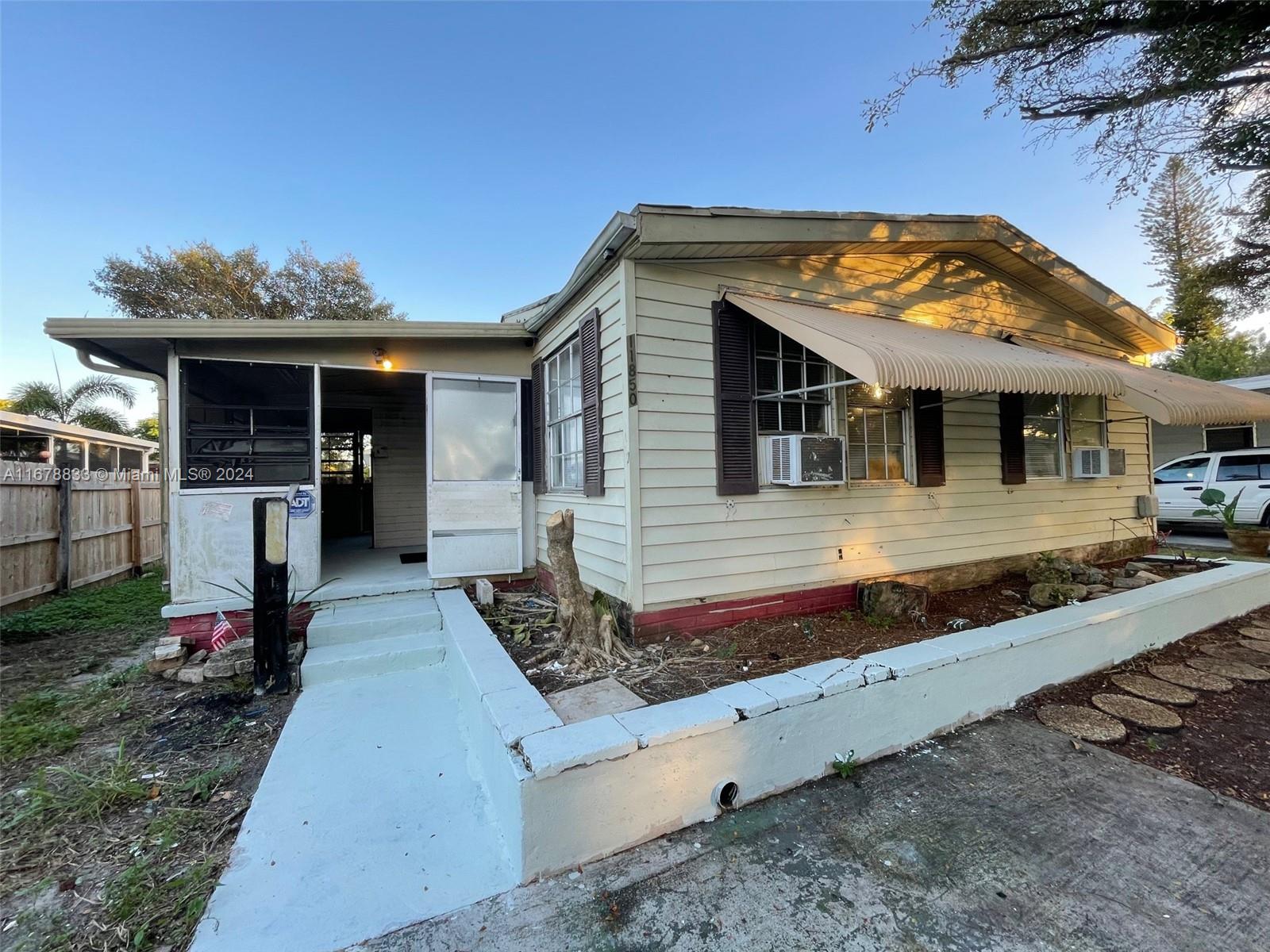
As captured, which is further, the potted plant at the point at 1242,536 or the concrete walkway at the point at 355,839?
the potted plant at the point at 1242,536

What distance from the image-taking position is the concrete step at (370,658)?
12.1ft

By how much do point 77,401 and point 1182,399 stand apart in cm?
2416

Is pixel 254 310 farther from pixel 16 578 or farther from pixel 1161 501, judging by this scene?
pixel 1161 501

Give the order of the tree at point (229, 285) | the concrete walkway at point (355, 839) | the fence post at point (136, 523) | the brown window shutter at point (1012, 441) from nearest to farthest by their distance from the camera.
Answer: the concrete walkway at point (355, 839)
the brown window shutter at point (1012, 441)
the fence post at point (136, 523)
the tree at point (229, 285)

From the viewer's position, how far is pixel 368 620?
4.16 meters

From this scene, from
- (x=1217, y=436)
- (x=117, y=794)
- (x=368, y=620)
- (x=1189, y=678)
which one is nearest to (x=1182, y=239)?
(x=1217, y=436)

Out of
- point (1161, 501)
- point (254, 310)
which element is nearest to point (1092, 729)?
point (1161, 501)

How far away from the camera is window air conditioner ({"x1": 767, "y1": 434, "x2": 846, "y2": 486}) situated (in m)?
3.97

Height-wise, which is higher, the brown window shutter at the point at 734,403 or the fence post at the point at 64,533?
the brown window shutter at the point at 734,403

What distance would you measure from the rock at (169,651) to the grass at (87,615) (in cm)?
173

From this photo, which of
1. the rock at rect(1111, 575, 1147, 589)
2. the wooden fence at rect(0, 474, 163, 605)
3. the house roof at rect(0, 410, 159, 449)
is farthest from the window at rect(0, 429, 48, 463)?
the rock at rect(1111, 575, 1147, 589)

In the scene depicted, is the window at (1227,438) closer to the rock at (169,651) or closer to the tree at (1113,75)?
the tree at (1113,75)

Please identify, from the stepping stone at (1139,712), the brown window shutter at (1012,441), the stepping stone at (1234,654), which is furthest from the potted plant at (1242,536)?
the stepping stone at (1139,712)

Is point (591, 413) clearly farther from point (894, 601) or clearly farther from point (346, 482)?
point (346, 482)
